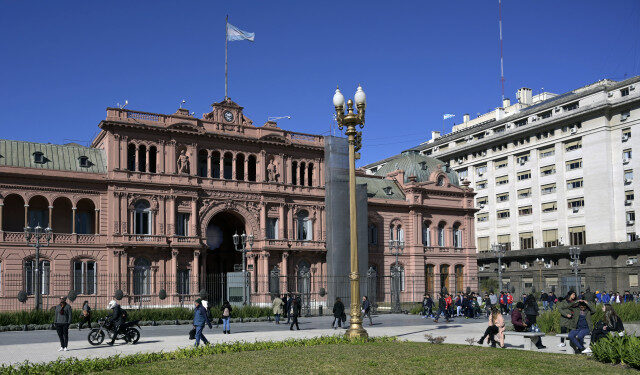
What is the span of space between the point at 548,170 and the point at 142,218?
167ft

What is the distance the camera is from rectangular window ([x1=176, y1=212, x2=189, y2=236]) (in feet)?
170

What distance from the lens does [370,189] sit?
64625 millimetres

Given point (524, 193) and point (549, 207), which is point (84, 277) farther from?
point (524, 193)

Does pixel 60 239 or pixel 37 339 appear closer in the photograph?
pixel 37 339

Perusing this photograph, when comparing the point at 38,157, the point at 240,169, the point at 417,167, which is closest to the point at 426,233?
the point at 417,167

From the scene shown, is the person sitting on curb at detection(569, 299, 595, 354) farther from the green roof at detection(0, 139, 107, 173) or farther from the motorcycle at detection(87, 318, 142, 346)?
the green roof at detection(0, 139, 107, 173)

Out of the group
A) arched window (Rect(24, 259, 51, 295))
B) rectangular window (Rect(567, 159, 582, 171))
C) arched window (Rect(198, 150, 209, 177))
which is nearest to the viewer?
arched window (Rect(24, 259, 51, 295))

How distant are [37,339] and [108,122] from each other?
2384 centimetres

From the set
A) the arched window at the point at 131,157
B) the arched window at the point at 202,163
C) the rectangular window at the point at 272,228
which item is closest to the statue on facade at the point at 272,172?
the rectangular window at the point at 272,228

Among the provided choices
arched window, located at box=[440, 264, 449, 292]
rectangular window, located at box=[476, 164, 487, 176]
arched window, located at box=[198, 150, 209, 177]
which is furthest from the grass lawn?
rectangular window, located at box=[476, 164, 487, 176]

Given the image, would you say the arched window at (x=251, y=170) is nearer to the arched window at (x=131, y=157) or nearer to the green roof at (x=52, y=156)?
the arched window at (x=131, y=157)

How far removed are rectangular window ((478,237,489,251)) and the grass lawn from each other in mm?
70581

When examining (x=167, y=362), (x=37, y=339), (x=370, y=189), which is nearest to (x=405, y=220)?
(x=370, y=189)

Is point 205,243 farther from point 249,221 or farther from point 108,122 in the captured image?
point 108,122
